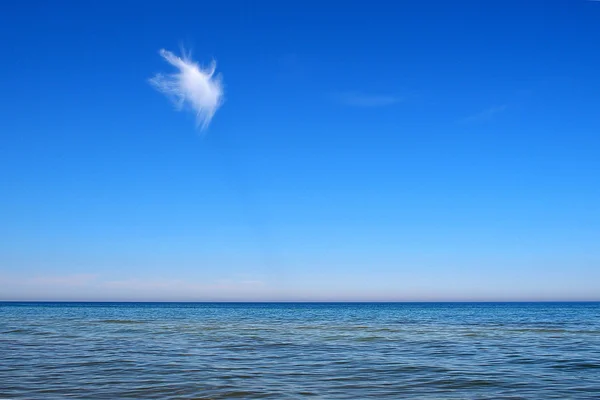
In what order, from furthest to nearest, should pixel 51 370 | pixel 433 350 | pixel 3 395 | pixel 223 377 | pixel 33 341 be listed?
pixel 33 341
pixel 433 350
pixel 51 370
pixel 223 377
pixel 3 395

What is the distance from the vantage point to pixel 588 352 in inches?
832

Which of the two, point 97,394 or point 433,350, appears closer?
point 97,394

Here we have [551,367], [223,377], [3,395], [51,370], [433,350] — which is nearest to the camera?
[3,395]

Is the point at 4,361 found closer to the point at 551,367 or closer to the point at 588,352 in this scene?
the point at 551,367

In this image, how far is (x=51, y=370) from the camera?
1606 cm

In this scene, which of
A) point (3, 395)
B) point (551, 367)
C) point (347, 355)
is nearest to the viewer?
point (3, 395)

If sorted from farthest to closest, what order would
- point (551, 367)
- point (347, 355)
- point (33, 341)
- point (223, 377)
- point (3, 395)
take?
point (33, 341) → point (347, 355) → point (551, 367) → point (223, 377) → point (3, 395)

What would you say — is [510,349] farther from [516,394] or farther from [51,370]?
A: [51,370]

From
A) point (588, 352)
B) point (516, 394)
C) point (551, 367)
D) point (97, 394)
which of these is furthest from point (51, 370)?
point (588, 352)

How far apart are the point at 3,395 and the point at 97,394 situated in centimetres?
210

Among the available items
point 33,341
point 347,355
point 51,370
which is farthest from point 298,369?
point 33,341

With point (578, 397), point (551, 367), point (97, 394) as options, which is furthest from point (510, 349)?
point (97, 394)

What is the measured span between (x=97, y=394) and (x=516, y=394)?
10.1 meters

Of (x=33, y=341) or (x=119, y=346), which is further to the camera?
(x=33, y=341)
